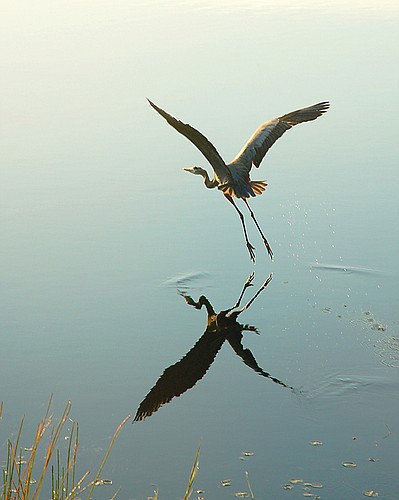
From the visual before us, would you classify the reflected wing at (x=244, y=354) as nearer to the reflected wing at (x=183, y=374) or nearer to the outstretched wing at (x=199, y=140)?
the reflected wing at (x=183, y=374)

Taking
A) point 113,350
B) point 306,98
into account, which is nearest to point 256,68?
point 306,98

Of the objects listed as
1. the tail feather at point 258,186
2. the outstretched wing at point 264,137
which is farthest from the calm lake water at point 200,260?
the outstretched wing at point 264,137

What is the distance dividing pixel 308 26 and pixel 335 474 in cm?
1383

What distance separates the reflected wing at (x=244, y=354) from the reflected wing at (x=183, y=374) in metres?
0.07

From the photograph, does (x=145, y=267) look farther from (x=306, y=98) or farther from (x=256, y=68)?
(x=256, y=68)

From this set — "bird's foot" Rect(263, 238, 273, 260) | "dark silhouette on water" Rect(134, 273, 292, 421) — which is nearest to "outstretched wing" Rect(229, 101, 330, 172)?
"bird's foot" Rect(263, 238, 273, 260)

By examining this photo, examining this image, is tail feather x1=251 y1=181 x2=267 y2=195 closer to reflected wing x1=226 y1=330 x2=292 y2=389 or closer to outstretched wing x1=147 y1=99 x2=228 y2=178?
outstretched wing x1=147 y1=99 x2=228 y2=178

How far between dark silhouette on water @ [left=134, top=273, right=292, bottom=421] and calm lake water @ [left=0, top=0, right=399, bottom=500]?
63 mm

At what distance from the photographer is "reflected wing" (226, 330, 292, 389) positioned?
21.4 ft

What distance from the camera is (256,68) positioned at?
1470 cm

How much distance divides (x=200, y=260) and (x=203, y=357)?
5.31 ft

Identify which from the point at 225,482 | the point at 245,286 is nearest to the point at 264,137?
the point at 245,286

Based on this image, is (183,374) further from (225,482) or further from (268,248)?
(268,248)

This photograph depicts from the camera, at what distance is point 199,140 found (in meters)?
7.68
